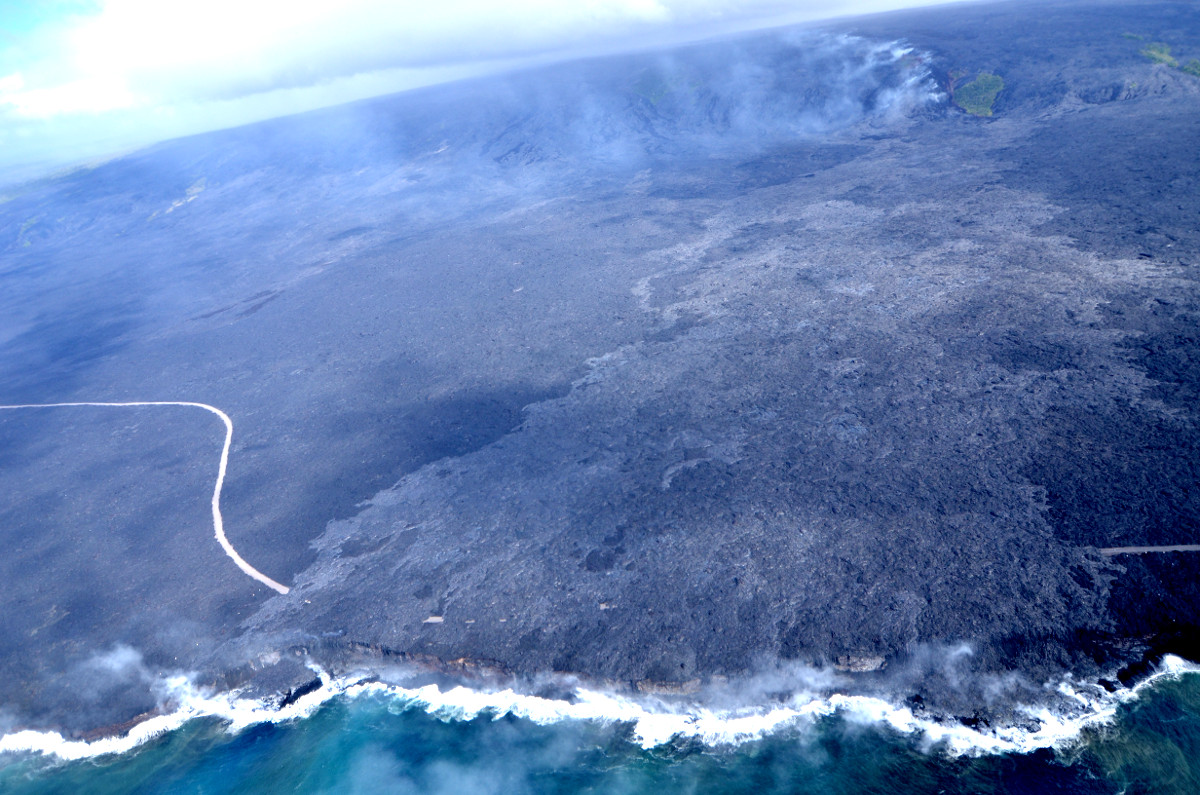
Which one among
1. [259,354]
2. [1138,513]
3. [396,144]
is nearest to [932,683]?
[1138,513]

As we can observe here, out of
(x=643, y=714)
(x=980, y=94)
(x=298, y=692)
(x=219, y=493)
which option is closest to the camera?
(x=643, y=714)

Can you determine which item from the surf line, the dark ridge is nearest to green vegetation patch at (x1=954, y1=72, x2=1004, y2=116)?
the surf line

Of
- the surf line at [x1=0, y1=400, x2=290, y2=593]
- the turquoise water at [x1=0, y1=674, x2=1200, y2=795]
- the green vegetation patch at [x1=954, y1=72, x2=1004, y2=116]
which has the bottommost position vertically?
the turquoise water at [x1=0, y1=674, x2=1200, y2=795]

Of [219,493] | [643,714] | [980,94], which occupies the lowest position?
[643,714]

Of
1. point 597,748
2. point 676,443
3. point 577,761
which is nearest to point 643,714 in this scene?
point 597,748

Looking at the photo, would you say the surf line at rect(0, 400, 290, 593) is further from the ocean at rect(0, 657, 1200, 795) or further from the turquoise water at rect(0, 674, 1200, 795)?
the turquoise water at rect(0, 674, 1200, 795)

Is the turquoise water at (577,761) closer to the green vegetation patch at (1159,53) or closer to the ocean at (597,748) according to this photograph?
the ocean at (597,748)

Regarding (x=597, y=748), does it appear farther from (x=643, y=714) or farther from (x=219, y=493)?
(x=219, y=493)
